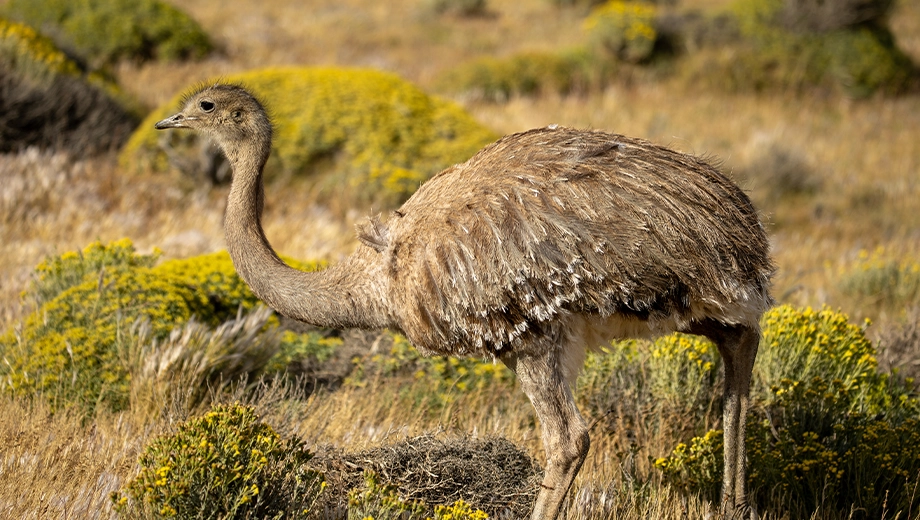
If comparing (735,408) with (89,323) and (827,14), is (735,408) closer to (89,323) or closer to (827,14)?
(89,323)

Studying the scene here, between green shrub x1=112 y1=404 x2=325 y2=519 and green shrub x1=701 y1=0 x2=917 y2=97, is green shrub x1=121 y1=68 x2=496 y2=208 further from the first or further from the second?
green shrub x1=701 y1=0 x2=917 y2=97

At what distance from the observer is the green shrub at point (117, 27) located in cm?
1321

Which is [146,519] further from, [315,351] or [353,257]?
[315,351]

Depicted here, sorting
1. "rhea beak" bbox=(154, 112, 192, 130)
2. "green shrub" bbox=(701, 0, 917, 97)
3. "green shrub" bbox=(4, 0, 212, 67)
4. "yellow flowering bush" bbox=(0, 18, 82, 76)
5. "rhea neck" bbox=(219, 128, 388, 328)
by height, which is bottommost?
"rhea neck" bbox=(219, 128, 388, 328)

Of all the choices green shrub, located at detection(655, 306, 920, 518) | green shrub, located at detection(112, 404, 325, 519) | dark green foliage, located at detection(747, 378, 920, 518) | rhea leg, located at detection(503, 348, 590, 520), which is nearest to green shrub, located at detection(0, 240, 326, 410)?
green shrub, located at detection(112, 404, 325, 519)

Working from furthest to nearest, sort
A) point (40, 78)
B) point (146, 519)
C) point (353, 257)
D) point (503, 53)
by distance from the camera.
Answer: point (503, 53)
point (40, 78)
point (353, 257)
point (146, 519)

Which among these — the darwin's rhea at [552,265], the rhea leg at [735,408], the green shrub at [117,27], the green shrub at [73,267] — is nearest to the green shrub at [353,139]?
the green shrub at [73,267]

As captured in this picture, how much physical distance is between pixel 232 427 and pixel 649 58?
14.6 meters

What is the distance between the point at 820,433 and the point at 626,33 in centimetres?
1274

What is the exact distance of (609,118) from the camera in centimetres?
1387

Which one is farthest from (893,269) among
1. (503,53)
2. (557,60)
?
(503,53)

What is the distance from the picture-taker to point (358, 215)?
8758 mm

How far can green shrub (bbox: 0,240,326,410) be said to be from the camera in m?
4.73

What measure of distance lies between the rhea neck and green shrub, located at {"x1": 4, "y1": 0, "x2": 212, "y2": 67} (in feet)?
31.2
